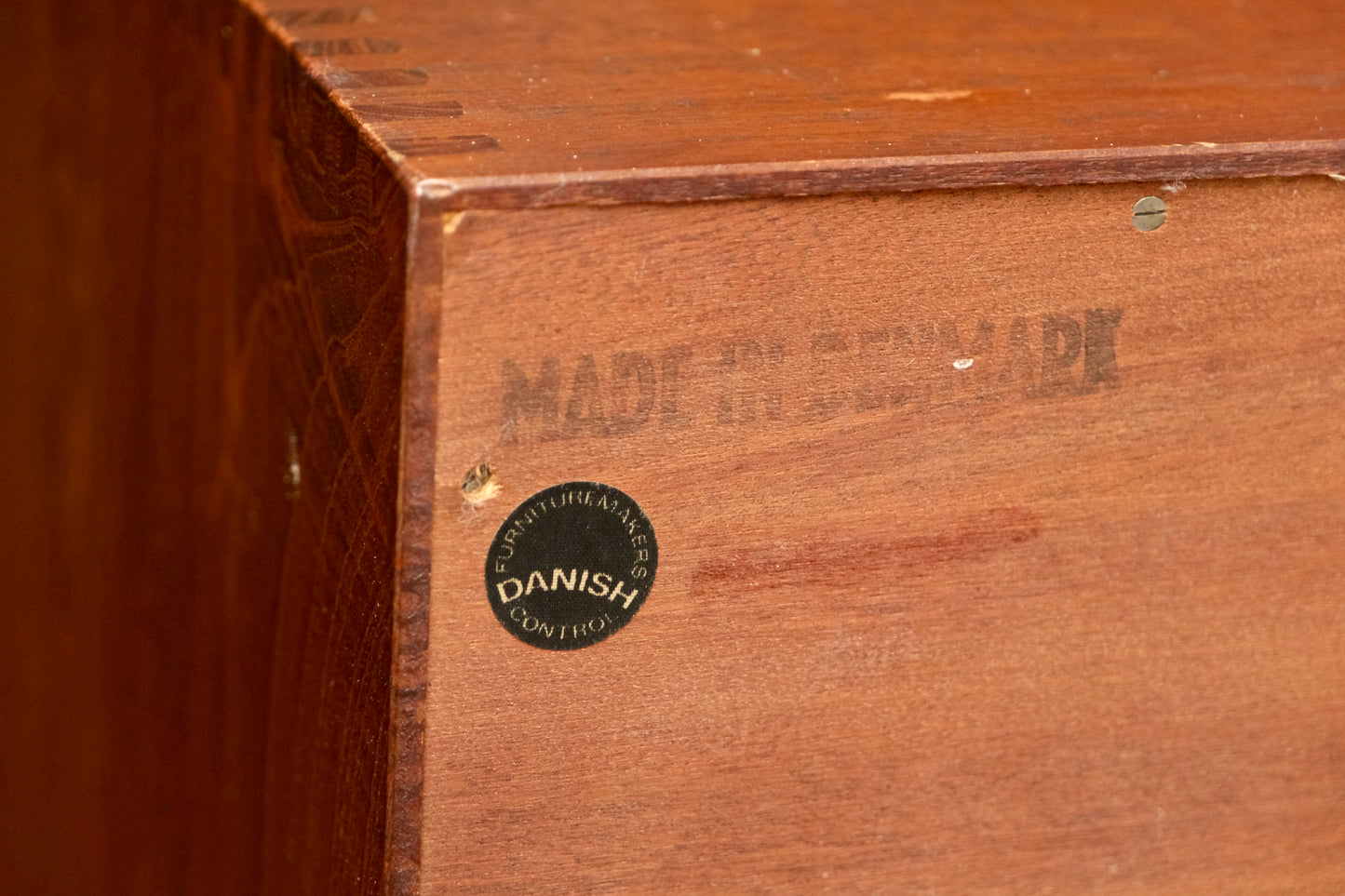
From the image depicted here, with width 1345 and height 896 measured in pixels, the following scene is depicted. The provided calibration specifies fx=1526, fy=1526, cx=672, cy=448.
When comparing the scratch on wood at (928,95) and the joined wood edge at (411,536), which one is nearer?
the joined wood edge at (411,536)

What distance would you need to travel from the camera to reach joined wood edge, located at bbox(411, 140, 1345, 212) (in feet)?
1.52

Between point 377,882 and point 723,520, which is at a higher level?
point 723,520

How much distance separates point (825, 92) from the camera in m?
0.60

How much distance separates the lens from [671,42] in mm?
670

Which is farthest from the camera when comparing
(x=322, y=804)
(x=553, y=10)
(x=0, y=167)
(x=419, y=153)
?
(x=0, y=167)

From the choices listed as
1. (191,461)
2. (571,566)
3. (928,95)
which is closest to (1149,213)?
(928,95)

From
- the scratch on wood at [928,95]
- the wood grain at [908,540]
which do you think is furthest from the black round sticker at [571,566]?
the scratch on wood at [928,95]

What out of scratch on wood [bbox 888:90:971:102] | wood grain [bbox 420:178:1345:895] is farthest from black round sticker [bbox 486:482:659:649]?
scratch on wood [bbox 888:90:971:102]

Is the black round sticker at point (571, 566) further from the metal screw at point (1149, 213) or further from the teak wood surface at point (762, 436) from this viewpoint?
the metal screw at point (1149, 213)

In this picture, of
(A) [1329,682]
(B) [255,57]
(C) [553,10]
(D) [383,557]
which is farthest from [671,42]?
(A) [1329,682]

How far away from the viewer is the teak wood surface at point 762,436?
498mm

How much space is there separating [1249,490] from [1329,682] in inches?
4.2

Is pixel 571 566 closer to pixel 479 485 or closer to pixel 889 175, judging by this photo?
pixel 479 485

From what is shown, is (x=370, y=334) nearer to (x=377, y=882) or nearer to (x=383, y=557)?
(x=383, y=557)
